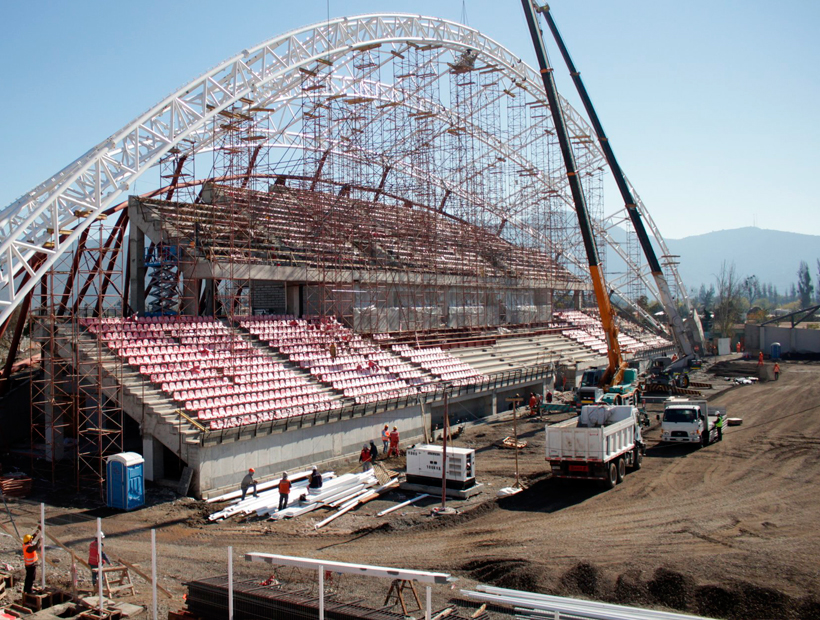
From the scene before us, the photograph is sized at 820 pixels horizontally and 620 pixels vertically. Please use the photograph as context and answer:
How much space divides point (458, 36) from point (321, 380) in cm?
2203

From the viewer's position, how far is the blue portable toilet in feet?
53.6

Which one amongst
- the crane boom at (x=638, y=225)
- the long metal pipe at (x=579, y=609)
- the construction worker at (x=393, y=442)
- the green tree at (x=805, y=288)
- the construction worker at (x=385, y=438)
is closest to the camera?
the long metal pipe at (x=579, y=609)

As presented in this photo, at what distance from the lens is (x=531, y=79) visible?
44781 millimetres

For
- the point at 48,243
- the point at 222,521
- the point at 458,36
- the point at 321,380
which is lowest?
the point at 222,521

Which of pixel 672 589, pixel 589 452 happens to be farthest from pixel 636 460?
pixel 672 589

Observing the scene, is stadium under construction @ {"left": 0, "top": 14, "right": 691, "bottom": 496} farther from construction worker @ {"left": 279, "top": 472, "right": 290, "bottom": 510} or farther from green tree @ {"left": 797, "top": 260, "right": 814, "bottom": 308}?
green tree @ {"left": 797, "top": 260, "right": 814, "bottom": 308}

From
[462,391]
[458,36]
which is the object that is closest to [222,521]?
[462,391]

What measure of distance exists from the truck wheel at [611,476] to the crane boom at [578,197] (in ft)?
34.0

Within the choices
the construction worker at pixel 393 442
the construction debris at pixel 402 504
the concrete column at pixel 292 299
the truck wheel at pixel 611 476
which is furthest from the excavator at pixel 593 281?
the concrete column at pixel 292 299

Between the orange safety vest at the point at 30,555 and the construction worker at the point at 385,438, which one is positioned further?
the construction worker at the point at 385,438

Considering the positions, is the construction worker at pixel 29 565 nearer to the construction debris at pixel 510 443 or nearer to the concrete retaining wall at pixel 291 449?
the concrete retaining wall at pixel 291 449

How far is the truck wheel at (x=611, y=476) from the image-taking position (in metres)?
18.0

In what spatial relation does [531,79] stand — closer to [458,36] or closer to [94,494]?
[458,36]

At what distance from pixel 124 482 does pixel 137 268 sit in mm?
12111
